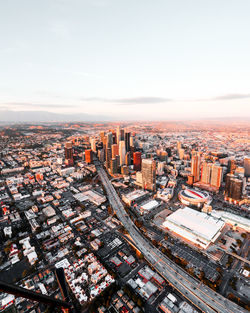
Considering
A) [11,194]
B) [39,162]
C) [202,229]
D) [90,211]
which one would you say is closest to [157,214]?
[202,229]

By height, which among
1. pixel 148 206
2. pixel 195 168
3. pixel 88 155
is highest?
pixel 195 168

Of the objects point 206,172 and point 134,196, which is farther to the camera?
point 206,172

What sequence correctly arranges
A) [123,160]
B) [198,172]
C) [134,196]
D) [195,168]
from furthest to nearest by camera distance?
[123,160]
[198,172]
[195,168]
[134,196]

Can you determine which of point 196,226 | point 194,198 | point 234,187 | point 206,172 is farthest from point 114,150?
point 196,226

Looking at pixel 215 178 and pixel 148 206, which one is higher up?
pixel 215 178

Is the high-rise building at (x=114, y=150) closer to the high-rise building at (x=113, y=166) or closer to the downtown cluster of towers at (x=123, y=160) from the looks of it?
the downtown cluster of towers at (x=123, y=160)

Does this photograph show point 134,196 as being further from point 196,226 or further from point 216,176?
point 216,176
